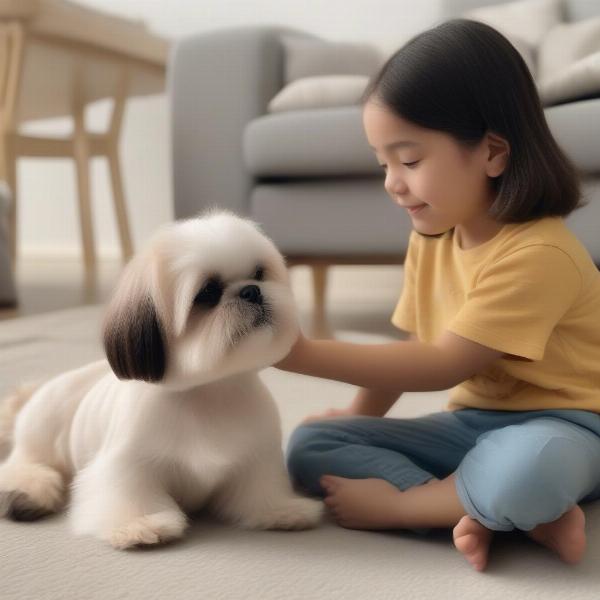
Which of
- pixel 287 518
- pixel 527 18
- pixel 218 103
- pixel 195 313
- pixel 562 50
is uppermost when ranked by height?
pixel 527 18

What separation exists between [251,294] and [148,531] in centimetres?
25

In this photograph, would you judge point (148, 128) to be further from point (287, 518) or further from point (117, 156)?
point (287, 518)

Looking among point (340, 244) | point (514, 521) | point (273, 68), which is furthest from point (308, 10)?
point (514, 521)

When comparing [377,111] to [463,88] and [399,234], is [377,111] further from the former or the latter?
[399,234]

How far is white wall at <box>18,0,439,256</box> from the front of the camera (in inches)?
138

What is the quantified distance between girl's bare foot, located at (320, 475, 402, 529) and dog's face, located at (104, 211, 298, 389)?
195mm

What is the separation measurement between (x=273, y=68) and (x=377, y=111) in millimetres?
1614

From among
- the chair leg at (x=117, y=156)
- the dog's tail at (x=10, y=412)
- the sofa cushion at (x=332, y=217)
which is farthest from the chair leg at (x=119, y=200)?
the dog's tail at (x=10, y=412)

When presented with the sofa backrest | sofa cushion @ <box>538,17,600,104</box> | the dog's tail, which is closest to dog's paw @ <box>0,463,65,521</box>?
the dog's tail

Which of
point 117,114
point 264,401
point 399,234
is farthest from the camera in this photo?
point 117,114

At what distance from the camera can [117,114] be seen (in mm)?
3650

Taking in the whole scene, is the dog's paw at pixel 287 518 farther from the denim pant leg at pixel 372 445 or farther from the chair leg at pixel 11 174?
the chair leg at pixel 11 174

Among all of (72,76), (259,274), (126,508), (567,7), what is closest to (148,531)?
(126,508)

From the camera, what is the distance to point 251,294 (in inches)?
31.1
